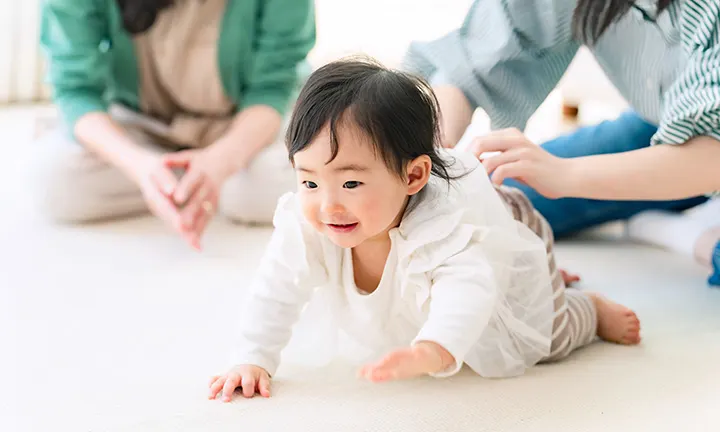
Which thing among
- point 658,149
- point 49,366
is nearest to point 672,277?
point 658,149

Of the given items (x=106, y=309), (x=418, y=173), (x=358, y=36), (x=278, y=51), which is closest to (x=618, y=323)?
(x=418, y=173)

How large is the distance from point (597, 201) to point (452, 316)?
552 mm

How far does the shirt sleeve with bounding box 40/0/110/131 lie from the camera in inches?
52.7

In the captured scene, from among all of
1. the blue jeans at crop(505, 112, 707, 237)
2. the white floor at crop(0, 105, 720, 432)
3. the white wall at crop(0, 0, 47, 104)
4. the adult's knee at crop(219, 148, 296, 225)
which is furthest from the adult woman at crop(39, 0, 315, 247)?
the white wall at crop(0, 0, 47, 104)

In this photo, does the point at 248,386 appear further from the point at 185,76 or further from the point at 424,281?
the point at 185,76

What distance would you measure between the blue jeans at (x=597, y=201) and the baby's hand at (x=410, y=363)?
53 centimetres

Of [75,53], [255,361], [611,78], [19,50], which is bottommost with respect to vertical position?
[19,50]

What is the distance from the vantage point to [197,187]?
1230 mm

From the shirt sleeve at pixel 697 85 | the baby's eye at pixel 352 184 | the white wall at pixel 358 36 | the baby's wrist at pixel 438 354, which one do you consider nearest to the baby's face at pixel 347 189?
the baby's eye at pixel 352 184

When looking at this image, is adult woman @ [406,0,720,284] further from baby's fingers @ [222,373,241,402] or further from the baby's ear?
baby's fingers @ [222,373,241,402]

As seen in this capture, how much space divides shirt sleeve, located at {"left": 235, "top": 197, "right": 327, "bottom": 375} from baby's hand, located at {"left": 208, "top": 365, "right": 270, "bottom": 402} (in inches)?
0.4

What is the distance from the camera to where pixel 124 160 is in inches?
50.6

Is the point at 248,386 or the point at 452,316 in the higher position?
the point at 452,316

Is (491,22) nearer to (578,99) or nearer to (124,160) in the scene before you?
(124,160)
